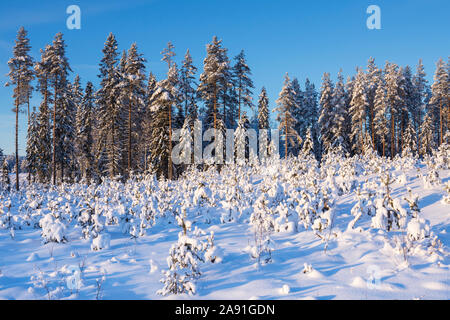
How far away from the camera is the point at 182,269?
4602 mm

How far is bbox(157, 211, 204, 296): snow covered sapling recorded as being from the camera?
4.40 meters

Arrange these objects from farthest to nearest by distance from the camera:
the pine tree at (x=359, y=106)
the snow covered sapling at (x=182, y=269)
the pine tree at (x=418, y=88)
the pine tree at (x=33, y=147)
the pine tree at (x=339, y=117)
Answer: the pine tree at (x=418, y=88) → the pine tree at (x=339, y=117) → the pine tree at (x=359, y=106) → the pine tree at (x=33, y=147) → the snow covered sapling at (x=182, y=269)

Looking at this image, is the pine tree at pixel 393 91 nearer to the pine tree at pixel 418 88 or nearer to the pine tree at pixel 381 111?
the pine tree at pixel 381 111

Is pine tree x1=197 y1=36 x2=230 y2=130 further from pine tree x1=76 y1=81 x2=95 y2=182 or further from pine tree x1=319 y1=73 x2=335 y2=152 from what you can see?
pine tree x1=319 y1=73 x2=335 y2=152

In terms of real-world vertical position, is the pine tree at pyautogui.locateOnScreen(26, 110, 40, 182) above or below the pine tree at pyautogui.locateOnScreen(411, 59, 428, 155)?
below

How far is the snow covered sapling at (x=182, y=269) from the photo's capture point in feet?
14.4

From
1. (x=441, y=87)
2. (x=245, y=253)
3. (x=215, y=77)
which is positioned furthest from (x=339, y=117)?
(x=245, y=253)

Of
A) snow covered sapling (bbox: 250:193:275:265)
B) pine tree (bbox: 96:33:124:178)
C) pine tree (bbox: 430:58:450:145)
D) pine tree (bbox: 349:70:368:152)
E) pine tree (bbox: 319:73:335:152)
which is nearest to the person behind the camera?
snow covered sapling (bbox: 250:193:275:265)

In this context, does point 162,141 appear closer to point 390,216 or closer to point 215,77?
point 215,77

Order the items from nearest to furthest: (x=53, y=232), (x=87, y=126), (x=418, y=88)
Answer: (x=53, y=232) < (x=87, y=126) < (x=418, y=88)

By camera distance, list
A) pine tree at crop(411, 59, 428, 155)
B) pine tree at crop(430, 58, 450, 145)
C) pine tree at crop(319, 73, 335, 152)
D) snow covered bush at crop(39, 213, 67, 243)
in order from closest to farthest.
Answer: snow covered bush at crop(39, 213, 67, 243) → pine tree at crop(430, 58, 450, 145) → pine tree at crop(319, 73, 335, 152) → pine tree at crop(411, 59, 428, 155)

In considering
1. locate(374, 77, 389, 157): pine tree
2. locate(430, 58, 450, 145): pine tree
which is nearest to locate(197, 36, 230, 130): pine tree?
locate(374, 77, 389, 157): pine tree

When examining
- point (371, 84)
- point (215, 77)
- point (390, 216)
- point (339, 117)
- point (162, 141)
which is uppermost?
point (371, 84)

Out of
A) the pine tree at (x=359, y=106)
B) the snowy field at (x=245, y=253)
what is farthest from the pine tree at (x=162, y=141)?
the pine tree at (x=359, y=106)
